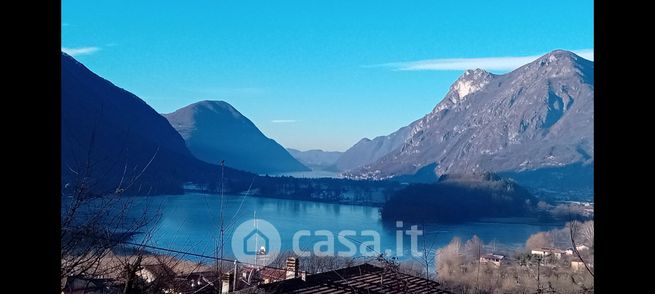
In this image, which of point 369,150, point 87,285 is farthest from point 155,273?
point 369,150

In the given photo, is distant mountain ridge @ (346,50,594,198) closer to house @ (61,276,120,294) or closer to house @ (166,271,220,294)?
house @ (166,271,220,294)

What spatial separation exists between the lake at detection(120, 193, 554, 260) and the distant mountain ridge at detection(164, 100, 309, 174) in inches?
470

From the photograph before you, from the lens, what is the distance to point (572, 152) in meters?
29.4

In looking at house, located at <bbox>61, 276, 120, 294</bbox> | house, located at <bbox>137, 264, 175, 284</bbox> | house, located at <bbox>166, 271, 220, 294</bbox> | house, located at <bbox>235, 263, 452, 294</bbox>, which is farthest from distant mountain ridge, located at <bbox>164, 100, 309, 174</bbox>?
house, located at <bbox>61, 276, 120, 294</bbox>

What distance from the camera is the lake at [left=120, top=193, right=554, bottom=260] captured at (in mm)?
2994

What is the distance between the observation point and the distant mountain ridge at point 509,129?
35.5 metres

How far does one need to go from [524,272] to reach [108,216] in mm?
6754

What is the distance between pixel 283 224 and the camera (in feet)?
47.3

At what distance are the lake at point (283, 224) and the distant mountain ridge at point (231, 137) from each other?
11.9 meters

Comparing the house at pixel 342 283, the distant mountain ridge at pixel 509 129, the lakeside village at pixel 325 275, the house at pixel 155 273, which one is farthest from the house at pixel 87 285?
the distant mountain ridge at pixel 509 129

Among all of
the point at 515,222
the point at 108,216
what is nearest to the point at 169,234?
the point at 108,216

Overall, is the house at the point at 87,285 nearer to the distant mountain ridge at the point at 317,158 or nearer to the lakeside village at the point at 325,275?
the lakeside village at the point at 325,275
